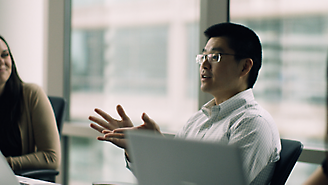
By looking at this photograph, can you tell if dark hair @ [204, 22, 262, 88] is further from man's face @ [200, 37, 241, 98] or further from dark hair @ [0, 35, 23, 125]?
dark hair @ [0, 35, 23, 125]

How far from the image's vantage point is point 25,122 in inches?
76.3

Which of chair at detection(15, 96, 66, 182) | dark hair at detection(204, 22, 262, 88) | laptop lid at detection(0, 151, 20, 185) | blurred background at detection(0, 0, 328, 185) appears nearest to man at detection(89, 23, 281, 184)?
dark hair at detection(204, 22, 262, 88)

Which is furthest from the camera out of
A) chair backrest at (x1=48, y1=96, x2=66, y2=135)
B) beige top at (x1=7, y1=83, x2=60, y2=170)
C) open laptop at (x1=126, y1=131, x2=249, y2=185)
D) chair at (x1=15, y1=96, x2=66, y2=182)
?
chair backrest at (x1=48, y1=96, x2=66, y2=135)

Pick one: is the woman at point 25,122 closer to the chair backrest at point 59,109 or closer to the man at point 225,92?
the chair backrest at point 59,109

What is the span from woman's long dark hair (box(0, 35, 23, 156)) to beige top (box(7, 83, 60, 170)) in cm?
3

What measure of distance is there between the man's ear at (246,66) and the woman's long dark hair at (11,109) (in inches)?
56.5

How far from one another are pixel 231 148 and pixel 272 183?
26.8 inches

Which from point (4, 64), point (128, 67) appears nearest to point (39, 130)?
point (4, 64)

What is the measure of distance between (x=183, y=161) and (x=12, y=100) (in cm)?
161

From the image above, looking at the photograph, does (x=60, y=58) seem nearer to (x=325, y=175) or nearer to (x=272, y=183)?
(x=272, y=183)

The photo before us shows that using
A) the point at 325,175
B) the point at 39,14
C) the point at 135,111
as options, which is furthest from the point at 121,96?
the point at 325,175

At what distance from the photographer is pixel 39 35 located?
301cm

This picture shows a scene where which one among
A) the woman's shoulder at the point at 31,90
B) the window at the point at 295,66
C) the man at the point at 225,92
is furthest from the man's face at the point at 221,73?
the woman's shoulder at the point at 31,90

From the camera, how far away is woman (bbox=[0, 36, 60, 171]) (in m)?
1.89
